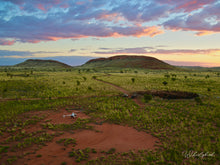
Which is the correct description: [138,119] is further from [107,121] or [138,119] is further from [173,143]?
[173,143]

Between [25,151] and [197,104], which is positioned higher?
[197,104]

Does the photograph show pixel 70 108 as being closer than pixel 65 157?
No

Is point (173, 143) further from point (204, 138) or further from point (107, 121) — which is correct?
point (107, 121)

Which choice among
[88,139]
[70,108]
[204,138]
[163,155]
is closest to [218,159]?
[204,138]

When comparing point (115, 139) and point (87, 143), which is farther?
point (115, 139)

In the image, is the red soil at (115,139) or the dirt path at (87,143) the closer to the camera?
the dirt path at (87,143)

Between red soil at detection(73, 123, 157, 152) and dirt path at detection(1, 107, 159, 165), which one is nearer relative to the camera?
dirt path at detection(1, 107, 159, 165)

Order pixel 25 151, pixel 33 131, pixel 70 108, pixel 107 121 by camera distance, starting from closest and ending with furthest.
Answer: pixel 25 151 → pixel 33 131 → pixel 107 121 → pixel 70 108

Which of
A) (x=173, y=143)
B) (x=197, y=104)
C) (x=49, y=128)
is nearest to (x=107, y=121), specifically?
(x=49, y=128)

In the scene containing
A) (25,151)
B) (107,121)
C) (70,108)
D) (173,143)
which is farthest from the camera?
(70,108)
